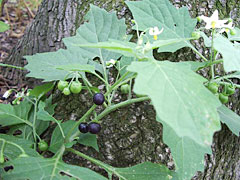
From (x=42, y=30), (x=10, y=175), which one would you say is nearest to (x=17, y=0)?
(x=42, y=30)

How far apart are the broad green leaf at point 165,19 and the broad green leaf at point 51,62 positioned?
0.43 metres

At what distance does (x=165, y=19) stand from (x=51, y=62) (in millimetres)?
753

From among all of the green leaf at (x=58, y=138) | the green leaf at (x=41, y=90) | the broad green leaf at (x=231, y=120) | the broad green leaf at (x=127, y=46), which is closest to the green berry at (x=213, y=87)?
the broad green leaf at (x=231, y=120)

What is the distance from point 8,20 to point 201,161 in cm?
420

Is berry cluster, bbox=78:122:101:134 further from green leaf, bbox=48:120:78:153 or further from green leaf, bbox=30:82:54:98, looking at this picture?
green leaf, bbox=30:82:54:98

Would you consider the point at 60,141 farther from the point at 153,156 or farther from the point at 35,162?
the point at 153,156

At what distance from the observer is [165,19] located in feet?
5.27

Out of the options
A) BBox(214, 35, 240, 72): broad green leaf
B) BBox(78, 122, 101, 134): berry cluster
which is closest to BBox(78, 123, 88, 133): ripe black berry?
BBox(78, 122, 101, 134): berry cluster

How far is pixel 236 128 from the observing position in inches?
57.4

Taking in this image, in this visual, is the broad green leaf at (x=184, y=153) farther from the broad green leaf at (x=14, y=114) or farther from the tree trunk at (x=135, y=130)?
the broad green leaf at (x=14, y=114)

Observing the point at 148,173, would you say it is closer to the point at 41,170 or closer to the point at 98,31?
the point at 41,170

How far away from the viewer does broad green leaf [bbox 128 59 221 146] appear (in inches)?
31.2

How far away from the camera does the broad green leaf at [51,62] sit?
5.11 feet

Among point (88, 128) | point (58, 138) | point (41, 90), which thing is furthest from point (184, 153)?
point (41, 90)
